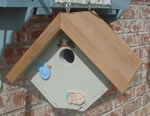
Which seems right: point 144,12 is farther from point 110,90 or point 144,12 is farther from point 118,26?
point 110,90

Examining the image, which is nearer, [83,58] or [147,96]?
[83,58]

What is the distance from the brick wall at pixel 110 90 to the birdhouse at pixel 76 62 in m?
0.25

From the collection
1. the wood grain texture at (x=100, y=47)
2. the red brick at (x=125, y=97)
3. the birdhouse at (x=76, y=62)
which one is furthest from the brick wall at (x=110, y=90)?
the wood grain texture at (x=100, y=47)

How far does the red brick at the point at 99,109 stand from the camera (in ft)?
5.41

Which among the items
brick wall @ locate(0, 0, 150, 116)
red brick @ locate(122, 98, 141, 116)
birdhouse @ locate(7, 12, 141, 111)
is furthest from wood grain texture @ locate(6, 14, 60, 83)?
red brick @ locate(122, 98, 141, 116)

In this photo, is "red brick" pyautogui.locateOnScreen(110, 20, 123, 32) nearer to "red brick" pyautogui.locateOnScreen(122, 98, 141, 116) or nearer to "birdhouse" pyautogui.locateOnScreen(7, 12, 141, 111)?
"red brick" pyautogui.locateOnScreen(122, 98, 141, 116)

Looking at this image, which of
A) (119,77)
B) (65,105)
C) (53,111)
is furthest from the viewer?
(53,111)

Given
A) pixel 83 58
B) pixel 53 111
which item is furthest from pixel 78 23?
pixel 53 111

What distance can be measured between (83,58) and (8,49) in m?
0.37

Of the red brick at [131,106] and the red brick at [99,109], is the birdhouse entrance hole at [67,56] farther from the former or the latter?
the red brick at [131,106]

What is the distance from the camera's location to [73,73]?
0.95 meters

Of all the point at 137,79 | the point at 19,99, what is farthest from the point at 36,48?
the point at 137,79

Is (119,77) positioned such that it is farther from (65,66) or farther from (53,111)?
(53,111)

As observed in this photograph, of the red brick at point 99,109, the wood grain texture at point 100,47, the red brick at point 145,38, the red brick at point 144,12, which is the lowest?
the red brick at point 99,109
